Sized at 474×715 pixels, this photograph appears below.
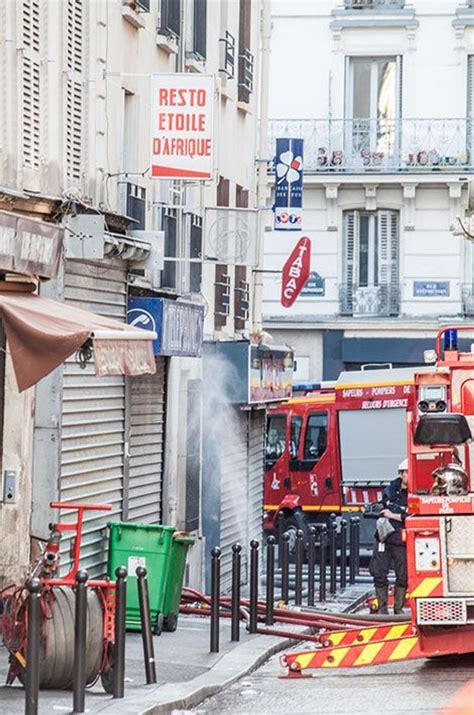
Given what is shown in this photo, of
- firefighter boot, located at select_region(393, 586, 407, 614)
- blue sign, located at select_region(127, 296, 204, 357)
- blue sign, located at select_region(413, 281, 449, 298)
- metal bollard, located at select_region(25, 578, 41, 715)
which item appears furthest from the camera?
blue sign, located at select_region(413, 281, 449, 298)

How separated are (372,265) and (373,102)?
11.7 feet

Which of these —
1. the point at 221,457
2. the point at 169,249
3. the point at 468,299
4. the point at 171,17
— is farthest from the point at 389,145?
the point at 169,249

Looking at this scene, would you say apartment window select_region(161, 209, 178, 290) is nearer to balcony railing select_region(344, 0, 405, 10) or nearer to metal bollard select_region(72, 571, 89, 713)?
metal bollard select_region(72, 571, 89, 713)

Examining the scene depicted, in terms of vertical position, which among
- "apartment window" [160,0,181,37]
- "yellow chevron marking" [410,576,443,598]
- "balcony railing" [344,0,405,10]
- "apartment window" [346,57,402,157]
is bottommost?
"yellow chevron marking" [410,576,443,598]

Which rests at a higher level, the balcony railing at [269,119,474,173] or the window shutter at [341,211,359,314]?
the balcony railing at [269,119,474,173]

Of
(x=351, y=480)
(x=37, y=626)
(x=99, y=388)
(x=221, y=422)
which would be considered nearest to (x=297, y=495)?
(x=351, y=480)

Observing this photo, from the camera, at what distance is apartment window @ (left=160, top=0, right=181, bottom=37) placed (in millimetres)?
20953

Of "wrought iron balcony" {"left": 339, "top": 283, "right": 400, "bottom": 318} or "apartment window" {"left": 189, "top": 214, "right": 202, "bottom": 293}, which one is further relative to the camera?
"wrought iron balcony" {"left": 339, "top": 283, "right": 400, "bottom": 318}

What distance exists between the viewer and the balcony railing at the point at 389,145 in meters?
38.8

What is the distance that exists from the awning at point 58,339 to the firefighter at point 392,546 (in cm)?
623

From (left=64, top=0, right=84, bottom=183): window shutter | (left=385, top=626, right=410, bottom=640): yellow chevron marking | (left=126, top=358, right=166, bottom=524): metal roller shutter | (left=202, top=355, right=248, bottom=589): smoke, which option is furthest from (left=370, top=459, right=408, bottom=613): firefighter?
(left=64, top=0, right=84, bottom=183): window shutter

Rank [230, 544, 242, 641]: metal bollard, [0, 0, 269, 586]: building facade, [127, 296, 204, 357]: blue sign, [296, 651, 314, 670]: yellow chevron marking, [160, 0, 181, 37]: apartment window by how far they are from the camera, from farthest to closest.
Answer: [160, 0, 181, 37]: apartment window < [127, 296, 204, 357]: blue sign < [230, 544, 242, 641]: metal bollard < [0, 0, 269, 586]: building facade < [296, 651, 314, 670]: yellow chevron marking

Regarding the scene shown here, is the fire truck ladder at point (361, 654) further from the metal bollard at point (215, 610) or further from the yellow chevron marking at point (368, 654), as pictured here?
the metal bollard at point (215, 610)

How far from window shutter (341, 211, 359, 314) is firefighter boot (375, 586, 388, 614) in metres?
19.4
